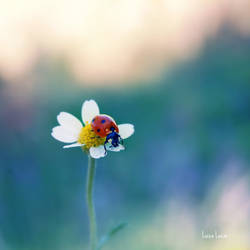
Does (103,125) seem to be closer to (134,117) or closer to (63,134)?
(63,134)

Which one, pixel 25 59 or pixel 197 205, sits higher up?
pixel 25 59

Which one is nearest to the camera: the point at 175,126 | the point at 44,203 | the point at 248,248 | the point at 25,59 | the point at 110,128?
the point at 110,128

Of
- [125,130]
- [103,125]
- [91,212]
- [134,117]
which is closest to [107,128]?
[103,125]

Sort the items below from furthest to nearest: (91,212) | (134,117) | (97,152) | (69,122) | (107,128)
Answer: (134,117)
(69,122)
(107,128)
(97,152)
(91,212)

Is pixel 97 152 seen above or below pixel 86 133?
below

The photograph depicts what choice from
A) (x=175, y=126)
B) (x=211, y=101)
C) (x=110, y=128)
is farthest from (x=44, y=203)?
(x=211, y=101)

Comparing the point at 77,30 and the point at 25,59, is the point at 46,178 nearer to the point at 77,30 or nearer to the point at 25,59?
the point at 25,59
